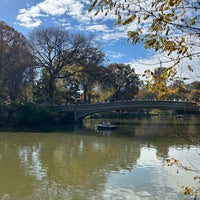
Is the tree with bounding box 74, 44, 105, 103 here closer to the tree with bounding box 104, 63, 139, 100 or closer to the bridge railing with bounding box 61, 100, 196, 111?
the bridge railing with bounding box 61, 100, 196, 111

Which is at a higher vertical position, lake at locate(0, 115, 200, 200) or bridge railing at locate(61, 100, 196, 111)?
bridge railing at locate(61, 100, 196, 111)

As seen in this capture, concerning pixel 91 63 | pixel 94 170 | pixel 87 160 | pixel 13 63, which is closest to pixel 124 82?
pixel 91 63

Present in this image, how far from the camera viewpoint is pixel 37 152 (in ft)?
53.4

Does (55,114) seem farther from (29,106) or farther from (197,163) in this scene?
Answer: (197,163)

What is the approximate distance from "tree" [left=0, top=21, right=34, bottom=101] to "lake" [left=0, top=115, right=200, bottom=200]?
13.0 metres

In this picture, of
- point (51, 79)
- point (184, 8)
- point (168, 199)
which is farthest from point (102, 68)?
point (184, 8)

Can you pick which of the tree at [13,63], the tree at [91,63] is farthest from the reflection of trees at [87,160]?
the tree at [91,63]

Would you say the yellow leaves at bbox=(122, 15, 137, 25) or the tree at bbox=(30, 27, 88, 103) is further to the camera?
the tree at bbox=(30, 27, 88, 103)

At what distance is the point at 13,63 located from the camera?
3166 centimetres

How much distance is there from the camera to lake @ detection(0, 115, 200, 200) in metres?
9.09

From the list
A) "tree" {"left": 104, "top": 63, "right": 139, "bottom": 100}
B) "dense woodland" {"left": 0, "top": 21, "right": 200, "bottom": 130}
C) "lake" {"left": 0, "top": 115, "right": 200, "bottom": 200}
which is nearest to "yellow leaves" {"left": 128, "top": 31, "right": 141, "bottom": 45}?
"lake" {"left": 0, "top": 115, "right": 200, "bottom": 200}

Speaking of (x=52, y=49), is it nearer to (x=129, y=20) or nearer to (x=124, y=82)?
(x=124, y=82)

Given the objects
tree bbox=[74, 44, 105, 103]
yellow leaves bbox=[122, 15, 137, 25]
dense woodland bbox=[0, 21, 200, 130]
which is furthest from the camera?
tree bbox=[74, 44, 105, 103]

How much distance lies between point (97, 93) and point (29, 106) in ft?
94.1
